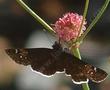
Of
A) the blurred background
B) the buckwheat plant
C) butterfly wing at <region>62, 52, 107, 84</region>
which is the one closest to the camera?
butterfly wing at <region>62, 52, 107, 84</region>

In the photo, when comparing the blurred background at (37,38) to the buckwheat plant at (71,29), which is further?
the blurred background at (37,38)

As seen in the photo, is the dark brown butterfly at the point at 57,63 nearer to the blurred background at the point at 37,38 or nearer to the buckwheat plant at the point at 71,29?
the buckwheat plant at the point at 71,29

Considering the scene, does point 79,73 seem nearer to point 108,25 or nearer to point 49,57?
point 49,57

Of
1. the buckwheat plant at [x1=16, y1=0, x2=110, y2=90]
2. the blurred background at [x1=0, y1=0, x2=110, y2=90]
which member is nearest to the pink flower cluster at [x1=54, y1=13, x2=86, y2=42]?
the buckwheat plant at [x1=16, y1=0, x2=110, y2=90]

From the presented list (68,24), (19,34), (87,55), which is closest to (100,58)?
(87,55)

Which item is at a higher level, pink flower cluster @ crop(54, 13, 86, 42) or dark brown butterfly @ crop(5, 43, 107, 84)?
pink flower cluster @ crop(54, 13, 86, 42)

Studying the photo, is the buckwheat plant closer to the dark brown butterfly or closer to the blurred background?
the dark brown butterfly

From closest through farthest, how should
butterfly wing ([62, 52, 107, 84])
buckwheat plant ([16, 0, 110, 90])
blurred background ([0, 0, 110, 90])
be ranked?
1. butterfly wing ([62, 52, 107, 84])
2. buckwheat plant ([16, 0, 110, 90])
3. blurred background ([0, 0, 110, 90])

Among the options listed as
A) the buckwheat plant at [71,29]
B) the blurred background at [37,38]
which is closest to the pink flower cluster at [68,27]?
the buckwheat plant at [71,29]
